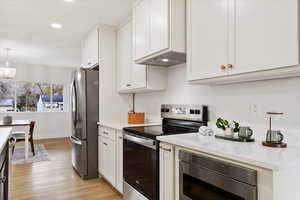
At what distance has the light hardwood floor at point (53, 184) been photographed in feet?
8.91

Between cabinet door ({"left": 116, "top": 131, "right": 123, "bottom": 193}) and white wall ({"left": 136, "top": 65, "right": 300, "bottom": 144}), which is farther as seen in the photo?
cabinet door ({"left": 116, "top": 131, "right": 123, "bottom": 193})

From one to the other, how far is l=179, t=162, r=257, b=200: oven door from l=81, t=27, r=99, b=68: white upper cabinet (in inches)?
98.8

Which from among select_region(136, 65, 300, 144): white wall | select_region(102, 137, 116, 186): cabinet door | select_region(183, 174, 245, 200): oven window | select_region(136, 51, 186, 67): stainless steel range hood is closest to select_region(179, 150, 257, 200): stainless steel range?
select_region(183, 174, 245, 200): oven window

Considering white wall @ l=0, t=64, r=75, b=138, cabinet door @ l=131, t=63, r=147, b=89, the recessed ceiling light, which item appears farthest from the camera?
white wall @ l=0, t=64, r=75, b=138

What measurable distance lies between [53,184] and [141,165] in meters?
1.77

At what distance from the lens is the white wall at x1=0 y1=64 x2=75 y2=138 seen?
674cm

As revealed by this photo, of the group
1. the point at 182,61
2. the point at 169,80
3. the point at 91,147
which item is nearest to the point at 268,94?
the point at 182,61

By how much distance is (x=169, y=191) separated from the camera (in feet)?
5.57

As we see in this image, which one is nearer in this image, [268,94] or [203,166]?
[203,166]

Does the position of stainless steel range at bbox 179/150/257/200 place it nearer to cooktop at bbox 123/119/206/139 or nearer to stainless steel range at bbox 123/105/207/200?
stainless steel range at bbox 123/105/207/200

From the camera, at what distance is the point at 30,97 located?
6957 mm

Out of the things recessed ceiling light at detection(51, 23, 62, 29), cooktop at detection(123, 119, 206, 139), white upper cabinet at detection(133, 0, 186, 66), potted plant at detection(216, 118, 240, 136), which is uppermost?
recessed ceiling light at detection(51, 23, 62, 29)

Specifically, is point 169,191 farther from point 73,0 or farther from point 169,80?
point 73,0

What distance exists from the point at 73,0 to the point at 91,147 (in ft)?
6.83
